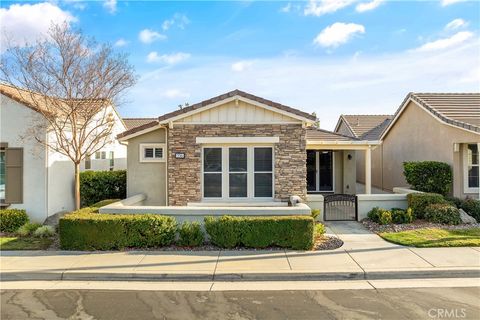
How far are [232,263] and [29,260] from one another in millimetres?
4738

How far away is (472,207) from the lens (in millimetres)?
12320

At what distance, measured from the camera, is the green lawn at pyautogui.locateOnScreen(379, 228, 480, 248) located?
9.15 m

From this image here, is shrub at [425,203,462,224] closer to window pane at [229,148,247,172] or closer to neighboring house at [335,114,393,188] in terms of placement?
window pane at [229,148,247,172]

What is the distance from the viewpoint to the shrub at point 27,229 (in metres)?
10.8

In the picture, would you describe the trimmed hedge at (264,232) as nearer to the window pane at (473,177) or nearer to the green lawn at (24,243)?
the green lawn at (24,243)

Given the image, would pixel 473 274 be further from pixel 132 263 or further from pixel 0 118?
pixel 0 118

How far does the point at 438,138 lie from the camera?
50.5ft

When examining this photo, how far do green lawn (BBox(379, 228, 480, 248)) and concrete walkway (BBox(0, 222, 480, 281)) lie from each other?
343 mm

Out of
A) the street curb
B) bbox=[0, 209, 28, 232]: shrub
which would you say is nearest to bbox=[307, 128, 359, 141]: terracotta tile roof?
the street curb

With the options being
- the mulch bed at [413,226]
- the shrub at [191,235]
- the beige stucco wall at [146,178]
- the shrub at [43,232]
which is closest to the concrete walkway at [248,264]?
the shrub at [191,235]

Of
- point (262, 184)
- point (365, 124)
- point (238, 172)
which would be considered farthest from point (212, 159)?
point (365, 124)

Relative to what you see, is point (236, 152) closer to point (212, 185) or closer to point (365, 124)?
point (212, 185)

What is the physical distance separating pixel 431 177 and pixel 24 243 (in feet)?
47.0

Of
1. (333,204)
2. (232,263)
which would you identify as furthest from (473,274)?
(333,204)
